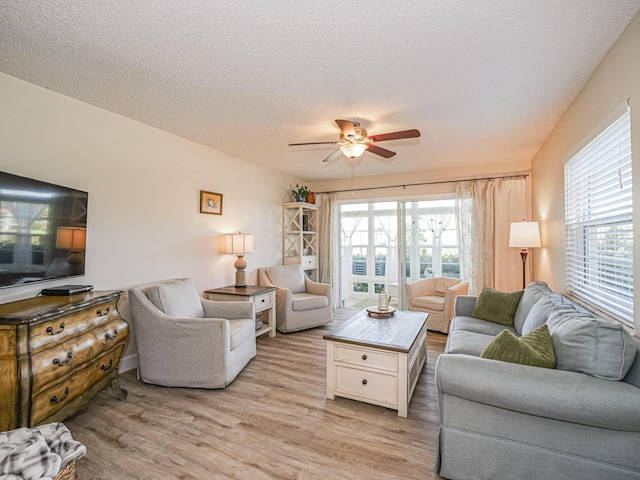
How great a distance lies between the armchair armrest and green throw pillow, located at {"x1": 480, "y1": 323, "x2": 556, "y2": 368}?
229 centimetres

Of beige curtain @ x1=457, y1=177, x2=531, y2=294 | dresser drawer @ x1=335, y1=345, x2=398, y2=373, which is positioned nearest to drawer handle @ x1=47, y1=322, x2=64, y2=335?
dresser drawer @ x1=335, y1=345, x2=398, y2=373

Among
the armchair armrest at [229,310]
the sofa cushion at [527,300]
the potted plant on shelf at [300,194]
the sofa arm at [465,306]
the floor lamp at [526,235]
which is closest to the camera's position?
the sofa cushion at [527,300]

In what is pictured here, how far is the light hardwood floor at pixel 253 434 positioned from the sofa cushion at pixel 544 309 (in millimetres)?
966

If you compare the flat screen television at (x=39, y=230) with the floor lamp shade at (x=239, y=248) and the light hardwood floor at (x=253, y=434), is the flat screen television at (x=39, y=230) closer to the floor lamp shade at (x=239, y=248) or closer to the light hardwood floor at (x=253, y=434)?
the light hardwood floor at (x=253, y=434)

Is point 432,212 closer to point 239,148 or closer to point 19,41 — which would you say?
point 239,148

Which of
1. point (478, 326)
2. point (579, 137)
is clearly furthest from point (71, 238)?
point (579, 137)

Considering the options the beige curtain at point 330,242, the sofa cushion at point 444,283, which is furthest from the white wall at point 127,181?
the sofa cushion at point 444,283

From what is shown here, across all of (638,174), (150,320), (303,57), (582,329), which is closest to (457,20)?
(303,57)

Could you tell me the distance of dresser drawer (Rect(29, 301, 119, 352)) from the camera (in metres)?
1.70

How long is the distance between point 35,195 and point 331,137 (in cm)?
268

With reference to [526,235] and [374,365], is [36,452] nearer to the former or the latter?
[374,365]

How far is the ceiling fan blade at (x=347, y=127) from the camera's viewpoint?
256 cm

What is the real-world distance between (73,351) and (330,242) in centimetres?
438

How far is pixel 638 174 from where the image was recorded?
1.68 m
